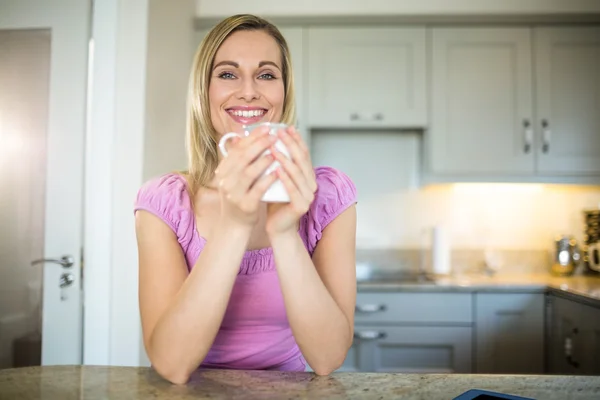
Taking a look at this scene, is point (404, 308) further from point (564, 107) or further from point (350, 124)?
point (564, 107)

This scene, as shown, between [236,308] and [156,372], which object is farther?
[236,308]

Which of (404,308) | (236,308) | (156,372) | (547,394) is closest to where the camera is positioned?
(547,394)

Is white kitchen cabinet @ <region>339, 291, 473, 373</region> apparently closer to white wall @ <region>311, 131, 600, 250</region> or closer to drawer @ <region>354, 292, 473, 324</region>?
drawer @ <region>354, 292, 473, 324</region>

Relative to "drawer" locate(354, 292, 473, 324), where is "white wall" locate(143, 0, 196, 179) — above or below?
above

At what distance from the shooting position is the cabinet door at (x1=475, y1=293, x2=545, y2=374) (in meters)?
2.38

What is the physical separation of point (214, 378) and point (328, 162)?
2232 mm

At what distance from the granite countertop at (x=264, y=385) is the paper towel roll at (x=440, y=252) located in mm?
1929

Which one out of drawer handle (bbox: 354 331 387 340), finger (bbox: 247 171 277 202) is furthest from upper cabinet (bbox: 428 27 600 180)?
finger (bbox: 247 171 277 202)

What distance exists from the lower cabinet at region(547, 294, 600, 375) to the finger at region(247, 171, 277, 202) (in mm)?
1757

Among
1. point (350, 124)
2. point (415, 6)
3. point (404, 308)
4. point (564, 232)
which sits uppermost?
point (415, 6)

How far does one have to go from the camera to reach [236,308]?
999 mm

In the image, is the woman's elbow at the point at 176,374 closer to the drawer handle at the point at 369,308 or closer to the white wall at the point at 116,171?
the white wall at the point at 116,171

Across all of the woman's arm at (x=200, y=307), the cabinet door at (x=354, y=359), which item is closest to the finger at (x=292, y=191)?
the woman's arm at (x=200, y=307)

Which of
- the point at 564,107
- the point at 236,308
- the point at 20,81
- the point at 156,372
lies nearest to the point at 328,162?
the point at 564,107
